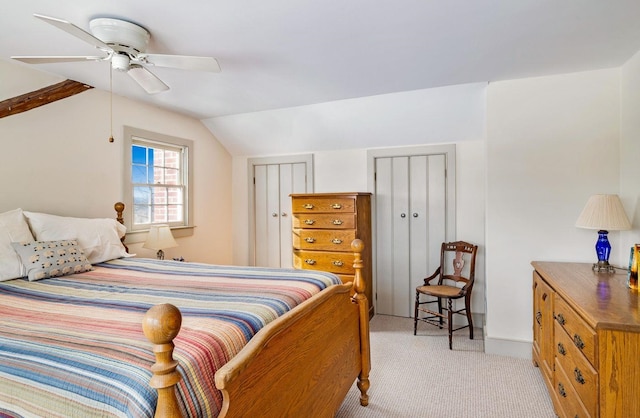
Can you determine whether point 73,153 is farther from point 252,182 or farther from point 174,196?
point 252,182

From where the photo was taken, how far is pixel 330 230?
12.0 feet

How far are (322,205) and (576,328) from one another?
241 centimetres

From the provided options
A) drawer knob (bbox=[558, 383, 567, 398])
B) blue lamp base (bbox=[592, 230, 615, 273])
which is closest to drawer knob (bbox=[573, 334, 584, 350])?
drawer knob (bbox=[558, 383, 567, 398])

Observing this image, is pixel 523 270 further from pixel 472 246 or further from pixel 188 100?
pixel 188 100

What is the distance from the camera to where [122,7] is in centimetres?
179

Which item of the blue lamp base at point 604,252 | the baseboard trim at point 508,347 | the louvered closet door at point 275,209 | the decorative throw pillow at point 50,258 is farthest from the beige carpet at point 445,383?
the decorative throw pillow at point 50,258

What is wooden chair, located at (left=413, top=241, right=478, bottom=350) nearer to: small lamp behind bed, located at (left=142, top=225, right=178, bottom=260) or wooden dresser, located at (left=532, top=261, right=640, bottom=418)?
wooden dresser, located at (left=532, top=261, right=640, bottom=418)

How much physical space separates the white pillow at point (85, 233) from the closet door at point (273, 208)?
1.97 metres

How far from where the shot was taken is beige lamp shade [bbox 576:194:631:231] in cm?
223

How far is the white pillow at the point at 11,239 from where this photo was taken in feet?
6.95

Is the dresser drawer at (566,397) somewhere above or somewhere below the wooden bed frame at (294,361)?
below

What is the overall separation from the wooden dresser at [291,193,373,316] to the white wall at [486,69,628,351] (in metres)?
1.23

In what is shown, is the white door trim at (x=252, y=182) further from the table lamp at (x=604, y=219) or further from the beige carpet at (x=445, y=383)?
the table lamp at (x=604, y=219)


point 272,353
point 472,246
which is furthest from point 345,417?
point 472,246
